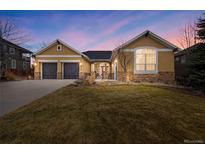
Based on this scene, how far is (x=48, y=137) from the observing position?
2.62 m

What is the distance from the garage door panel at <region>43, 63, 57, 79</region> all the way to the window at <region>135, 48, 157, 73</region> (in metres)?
6.65

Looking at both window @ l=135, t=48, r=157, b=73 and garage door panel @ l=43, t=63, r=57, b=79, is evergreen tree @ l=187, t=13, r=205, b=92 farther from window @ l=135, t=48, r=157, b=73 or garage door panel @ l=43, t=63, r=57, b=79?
garage door panel @ l=43, t=63, r=57, b=79

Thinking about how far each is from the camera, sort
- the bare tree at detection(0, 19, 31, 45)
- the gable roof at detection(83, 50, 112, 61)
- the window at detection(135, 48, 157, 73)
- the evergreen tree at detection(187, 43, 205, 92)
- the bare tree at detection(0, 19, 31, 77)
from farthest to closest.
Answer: the gable roof at detection(83, 50, 112, 61) → the window at detection(135, 48, 157, 73) → the evergreen tree at detection(187, 43, 205, 92) → the bare tree at detection(0, 19, 31, 77) → the bare tree at detection(0, 19, 31, 45)

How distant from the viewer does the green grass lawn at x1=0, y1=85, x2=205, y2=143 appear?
262 centimetres

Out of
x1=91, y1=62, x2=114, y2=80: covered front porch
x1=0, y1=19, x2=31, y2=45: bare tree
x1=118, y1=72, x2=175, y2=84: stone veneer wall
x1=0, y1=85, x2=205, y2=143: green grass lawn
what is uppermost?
x1=0, y1=19, x2=31, y2=45: bare tree

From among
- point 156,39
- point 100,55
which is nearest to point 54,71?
point 100,55

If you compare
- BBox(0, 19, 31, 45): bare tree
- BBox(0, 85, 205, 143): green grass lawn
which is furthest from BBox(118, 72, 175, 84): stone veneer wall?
BBox(0, 19, 31, 45): bare tree

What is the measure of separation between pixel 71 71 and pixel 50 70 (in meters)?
1.68

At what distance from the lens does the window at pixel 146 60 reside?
9562 mm

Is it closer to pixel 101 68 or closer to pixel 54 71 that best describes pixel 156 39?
pixel 101 68

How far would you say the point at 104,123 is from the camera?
3.06 m

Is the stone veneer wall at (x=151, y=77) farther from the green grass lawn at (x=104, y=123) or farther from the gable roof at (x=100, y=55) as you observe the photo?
the gable roof at (x=100, y=55)

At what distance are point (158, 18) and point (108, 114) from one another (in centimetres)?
289
